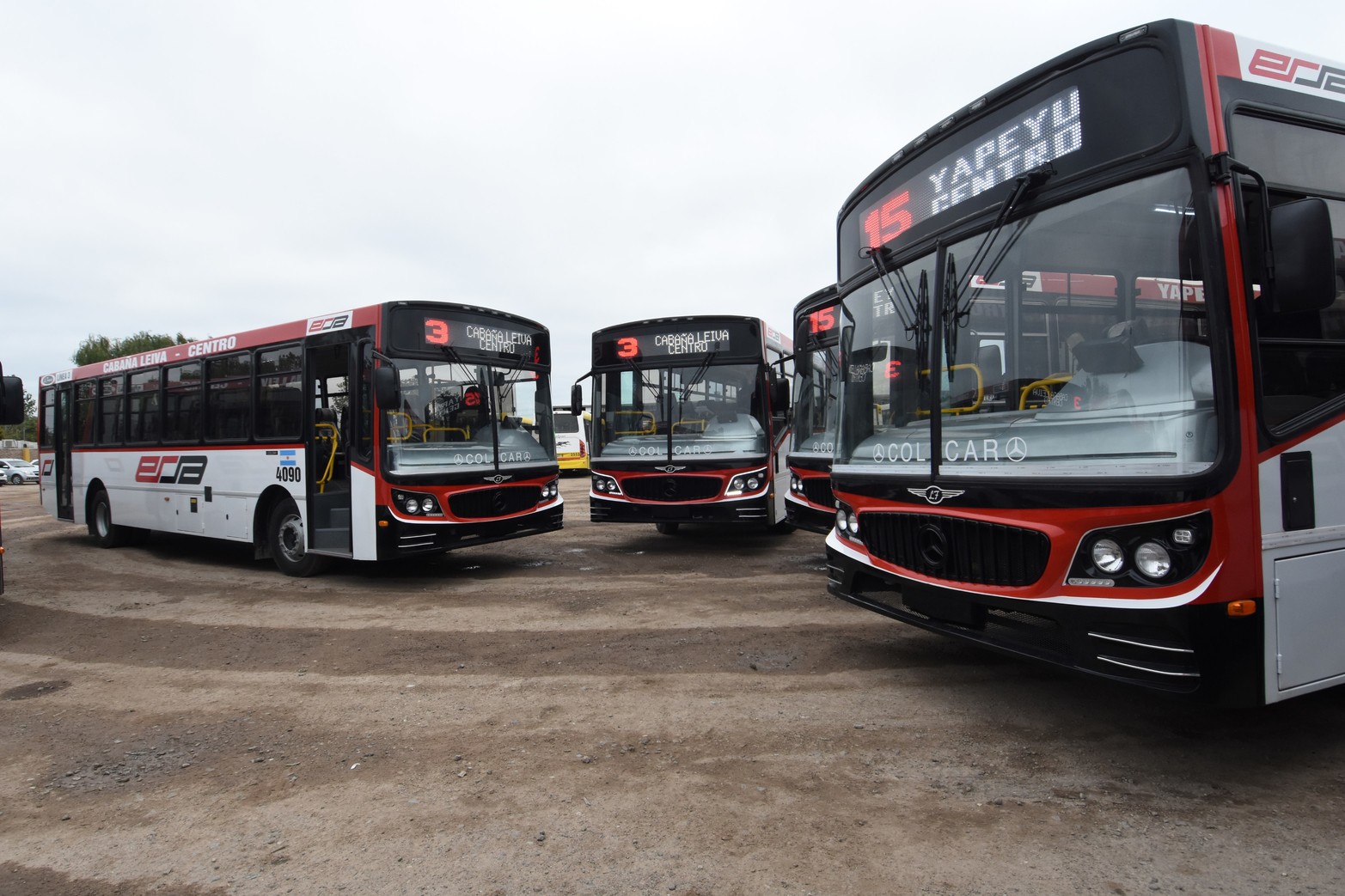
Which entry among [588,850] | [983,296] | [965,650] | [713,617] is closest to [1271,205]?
[983,296]

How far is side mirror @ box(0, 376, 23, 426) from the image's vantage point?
778cm

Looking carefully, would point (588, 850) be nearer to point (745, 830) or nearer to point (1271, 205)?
point (745, 830)

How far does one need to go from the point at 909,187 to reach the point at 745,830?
3.69 m

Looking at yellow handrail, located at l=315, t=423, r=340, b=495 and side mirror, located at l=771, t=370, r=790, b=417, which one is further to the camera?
side mirror, located at l=771, t=370, r=790, b=417

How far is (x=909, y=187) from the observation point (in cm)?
478

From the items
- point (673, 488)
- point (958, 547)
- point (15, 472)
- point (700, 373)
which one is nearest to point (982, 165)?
point (958, 547)

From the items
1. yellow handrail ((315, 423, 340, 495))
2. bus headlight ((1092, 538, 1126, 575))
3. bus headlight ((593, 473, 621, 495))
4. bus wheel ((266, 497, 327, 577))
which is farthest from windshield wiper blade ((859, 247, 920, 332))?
bus wheel ((266, 497, 327, 577))

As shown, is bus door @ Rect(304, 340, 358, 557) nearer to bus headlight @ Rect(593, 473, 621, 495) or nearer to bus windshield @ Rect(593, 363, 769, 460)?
bus headlight @ Rect(593, 473, 621, 495)

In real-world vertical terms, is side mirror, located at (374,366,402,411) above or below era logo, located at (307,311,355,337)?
below

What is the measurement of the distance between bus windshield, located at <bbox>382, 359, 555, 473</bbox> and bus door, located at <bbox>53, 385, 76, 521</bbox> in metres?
8.73

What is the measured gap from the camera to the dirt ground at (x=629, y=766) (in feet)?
9.57

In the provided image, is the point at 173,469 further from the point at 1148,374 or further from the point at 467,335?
the point at 1148,374

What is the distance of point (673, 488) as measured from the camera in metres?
10.2

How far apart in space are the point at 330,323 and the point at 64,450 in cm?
829
